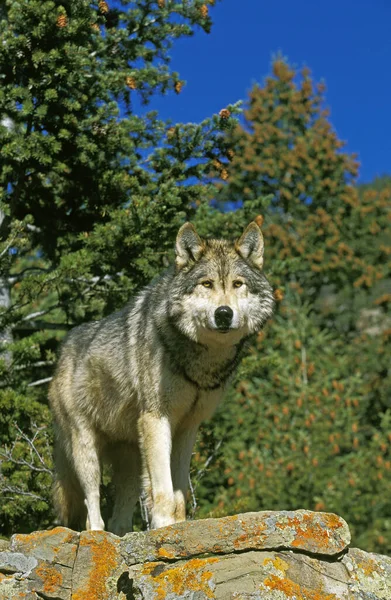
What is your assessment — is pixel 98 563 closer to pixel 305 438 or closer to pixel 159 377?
pixel 159 377

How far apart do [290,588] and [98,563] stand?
1241 mm

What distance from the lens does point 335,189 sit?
2008cm

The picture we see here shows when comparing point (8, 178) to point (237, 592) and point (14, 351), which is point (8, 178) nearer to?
point (14, 351)

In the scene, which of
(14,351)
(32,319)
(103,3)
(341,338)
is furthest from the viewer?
(341,338)

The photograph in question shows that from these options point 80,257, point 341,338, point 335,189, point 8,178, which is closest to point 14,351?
point 80,257

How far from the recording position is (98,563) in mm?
4992

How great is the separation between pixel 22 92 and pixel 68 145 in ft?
3.51

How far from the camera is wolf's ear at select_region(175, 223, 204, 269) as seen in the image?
611 centimetres

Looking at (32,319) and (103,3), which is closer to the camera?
(103,3)

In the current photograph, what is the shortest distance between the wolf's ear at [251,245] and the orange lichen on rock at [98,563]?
238 centimetres

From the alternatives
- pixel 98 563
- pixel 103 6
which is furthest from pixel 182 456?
pixel 103 6

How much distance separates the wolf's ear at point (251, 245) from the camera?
6.21m

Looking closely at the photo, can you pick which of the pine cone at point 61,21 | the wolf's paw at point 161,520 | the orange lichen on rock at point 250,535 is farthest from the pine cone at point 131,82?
the orange lichen on rock at point 250,535

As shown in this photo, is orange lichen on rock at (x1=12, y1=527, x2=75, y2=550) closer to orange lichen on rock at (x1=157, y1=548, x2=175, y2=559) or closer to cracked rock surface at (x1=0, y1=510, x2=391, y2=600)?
cracked rock surface at (x1=0, y1=510, x2=391, y2=600)
